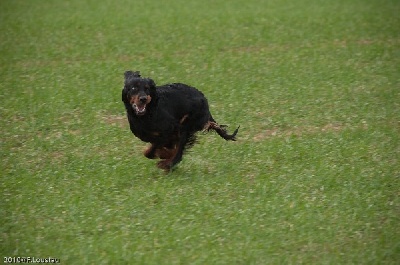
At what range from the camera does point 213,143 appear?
11.6 m

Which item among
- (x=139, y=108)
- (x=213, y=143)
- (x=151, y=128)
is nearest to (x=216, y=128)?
(x=213, y=143)

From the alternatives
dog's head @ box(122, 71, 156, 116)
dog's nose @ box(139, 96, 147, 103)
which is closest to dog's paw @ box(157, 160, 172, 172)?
dog's head @ box(122, 71, 156, 116)

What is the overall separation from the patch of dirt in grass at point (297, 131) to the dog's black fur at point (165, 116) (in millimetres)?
1837

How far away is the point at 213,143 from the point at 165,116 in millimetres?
2219

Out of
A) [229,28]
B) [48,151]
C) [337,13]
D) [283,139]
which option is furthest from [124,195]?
[337,13]

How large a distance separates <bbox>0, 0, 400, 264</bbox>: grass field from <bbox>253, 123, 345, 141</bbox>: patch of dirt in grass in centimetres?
4

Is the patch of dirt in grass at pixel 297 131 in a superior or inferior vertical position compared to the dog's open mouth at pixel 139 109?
inferior

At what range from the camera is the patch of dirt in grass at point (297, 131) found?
39.8ft

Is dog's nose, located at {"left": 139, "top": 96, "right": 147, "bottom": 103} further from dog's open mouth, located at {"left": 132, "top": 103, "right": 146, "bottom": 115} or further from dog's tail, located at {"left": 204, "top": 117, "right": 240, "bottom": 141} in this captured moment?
dog's tail, located at {"left": 204, "top": 117, "right": 240, "bottom": 141}

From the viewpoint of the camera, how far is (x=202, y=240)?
7492mm

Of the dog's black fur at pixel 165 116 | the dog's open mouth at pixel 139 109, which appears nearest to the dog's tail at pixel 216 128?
the dog's black fur at pixel 165 116

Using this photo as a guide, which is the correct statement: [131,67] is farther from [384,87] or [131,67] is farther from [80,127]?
[384,87]

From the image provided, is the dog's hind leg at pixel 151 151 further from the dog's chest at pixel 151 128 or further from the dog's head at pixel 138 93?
the dog's head at pixel 138 93

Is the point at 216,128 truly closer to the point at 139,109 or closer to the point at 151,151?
the point at 151,151
